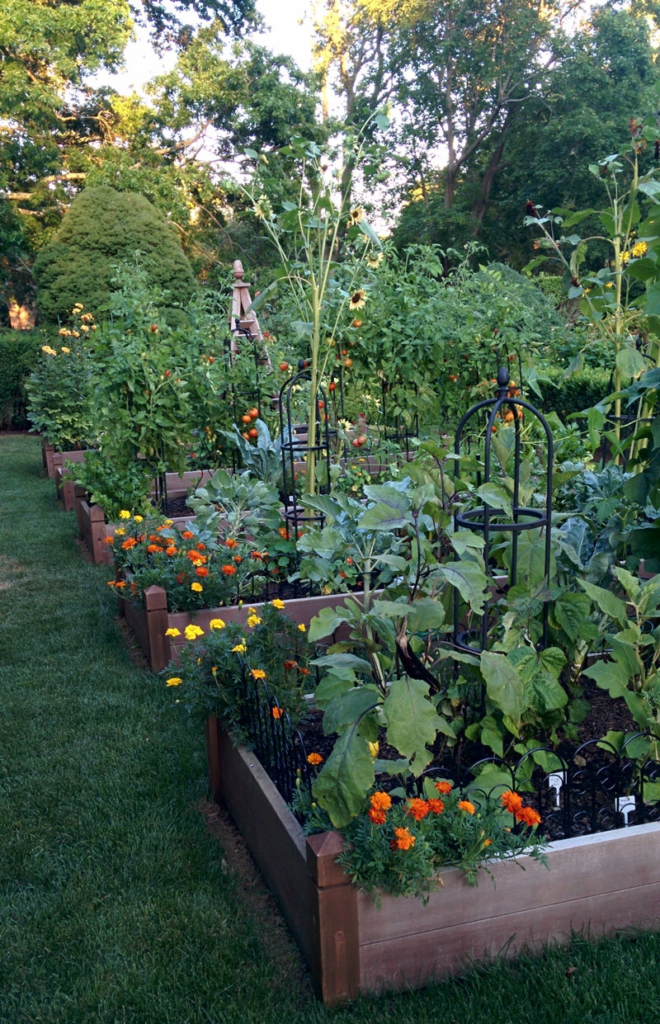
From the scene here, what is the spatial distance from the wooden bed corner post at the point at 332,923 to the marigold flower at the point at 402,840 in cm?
11

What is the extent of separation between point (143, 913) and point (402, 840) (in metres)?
0.80

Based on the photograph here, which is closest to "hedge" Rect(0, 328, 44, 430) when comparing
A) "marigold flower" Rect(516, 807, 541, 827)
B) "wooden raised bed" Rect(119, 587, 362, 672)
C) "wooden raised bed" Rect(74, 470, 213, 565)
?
"wooden raised bed" Rect(74, 470, 213, 565)

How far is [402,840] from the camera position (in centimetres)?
164

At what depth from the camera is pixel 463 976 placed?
175 cm

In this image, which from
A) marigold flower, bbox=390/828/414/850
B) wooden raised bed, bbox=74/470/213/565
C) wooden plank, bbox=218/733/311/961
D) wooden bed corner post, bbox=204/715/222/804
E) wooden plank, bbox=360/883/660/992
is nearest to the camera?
marigold flower, bbox=390/828/414/850

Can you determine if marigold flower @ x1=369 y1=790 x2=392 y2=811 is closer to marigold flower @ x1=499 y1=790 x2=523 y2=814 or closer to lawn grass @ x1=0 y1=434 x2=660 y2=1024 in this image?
marigold flower @ x1=499 y1=790 x2=523 y2=814

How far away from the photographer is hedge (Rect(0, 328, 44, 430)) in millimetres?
11484

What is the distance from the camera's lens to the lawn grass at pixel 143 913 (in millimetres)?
1699

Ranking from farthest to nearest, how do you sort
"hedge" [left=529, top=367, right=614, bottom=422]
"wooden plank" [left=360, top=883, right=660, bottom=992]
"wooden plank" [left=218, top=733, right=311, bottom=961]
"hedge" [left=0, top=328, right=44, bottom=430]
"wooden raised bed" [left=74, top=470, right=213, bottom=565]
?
"hedge" [left=0, top=328, right=44, bottom=430], "hedge" [left=529, top=367, right=614, bottom=422], "wooden raised bed" [left=74, top=470, right=213, bottom=565], "wooden plank" [left=218, top=733, right=311, bottom=961], "wooden plank" [left=360, top=883, right=660, bottom=992]

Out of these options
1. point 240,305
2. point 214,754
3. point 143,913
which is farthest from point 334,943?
point 240,305

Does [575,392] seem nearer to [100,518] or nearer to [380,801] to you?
[100,518]

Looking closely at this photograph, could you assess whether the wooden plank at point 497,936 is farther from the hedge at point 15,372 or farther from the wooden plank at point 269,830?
the hedge at point 15,372

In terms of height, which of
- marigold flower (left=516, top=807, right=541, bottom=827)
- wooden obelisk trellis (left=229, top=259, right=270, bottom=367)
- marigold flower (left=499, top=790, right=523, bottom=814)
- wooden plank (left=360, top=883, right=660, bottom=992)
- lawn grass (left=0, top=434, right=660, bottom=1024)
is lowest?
lawn grass (left=0, top=434, right=660, bottom=1024)

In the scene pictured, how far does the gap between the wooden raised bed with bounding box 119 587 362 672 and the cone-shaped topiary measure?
859 centimetres
